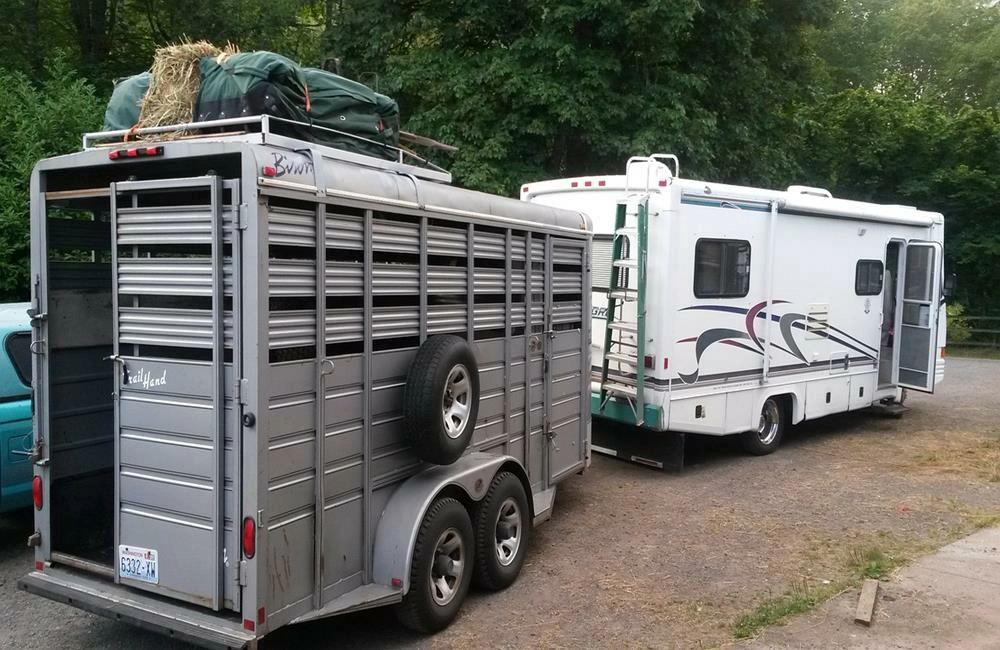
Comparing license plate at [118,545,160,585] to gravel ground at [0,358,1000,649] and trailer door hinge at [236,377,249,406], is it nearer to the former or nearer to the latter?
gravel ground at [0,358,1000,649]

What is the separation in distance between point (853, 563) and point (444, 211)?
399 cm

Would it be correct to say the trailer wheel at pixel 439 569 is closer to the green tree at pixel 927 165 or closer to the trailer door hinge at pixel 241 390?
the trailer door hinge at pixel 241 390

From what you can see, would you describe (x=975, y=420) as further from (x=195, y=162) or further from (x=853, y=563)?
(x=195, y=162)

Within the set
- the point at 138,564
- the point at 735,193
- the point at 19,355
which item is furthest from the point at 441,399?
Answer: the point at 735,193

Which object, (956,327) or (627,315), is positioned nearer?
(627,315)

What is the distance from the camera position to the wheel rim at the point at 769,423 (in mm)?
9977

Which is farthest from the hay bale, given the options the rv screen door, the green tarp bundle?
the rv screen door

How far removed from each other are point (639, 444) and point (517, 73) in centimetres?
684

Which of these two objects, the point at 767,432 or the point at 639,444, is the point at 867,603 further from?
the point at 767,432

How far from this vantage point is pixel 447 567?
203 inches

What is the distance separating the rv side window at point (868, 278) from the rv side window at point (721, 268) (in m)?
2.57

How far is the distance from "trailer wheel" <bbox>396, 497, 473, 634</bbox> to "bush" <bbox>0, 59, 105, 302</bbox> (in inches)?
269

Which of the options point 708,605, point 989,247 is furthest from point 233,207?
point 989,247

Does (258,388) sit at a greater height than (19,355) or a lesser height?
greater
